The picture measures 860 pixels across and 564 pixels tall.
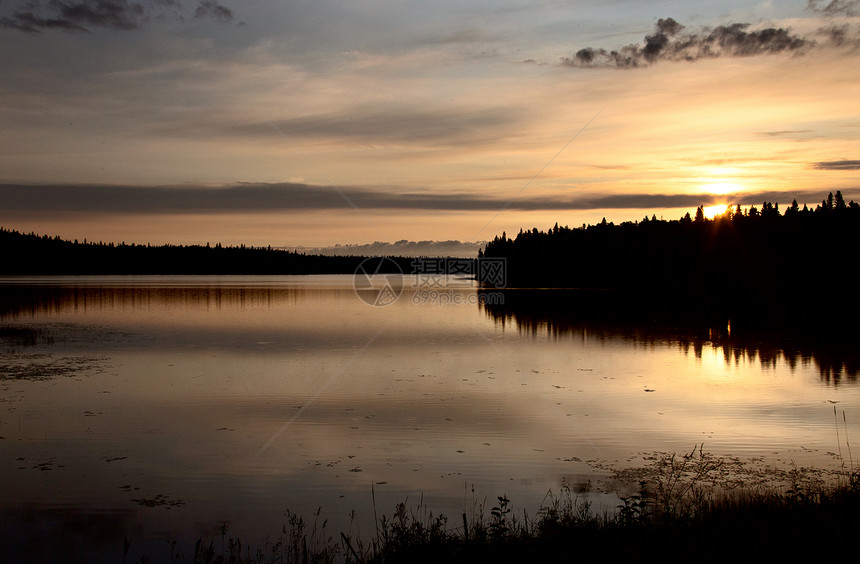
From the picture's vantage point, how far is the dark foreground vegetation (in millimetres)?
88250

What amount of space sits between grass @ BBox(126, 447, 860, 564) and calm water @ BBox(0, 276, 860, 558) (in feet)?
1.89

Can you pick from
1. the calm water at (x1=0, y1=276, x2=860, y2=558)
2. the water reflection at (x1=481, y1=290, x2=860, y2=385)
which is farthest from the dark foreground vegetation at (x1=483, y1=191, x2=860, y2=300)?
the calm water at (x1=0, y1=276, x2=860, y2=558)

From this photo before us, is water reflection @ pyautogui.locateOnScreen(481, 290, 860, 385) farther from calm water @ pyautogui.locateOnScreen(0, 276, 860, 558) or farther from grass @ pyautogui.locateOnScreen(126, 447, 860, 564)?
grass @ pyautogui.locateOnScreen(126, 447, 860, 564)

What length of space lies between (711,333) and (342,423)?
2702cm

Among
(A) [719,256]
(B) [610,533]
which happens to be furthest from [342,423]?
(A) [719,256]

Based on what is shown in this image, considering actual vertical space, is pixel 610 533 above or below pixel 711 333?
above

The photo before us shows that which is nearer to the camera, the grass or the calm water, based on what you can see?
the grass

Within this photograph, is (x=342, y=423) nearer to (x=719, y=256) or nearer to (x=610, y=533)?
(x=610, y=533)

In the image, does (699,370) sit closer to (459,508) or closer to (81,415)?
(459,508)

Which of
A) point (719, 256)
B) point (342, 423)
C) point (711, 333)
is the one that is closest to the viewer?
point (342, 423)

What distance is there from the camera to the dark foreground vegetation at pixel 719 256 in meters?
88.2

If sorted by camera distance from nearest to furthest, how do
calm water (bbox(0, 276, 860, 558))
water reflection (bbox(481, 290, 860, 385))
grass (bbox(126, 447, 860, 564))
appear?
grass (bbox(126, 447, 860, 564)) → calm water (bbox(0, 276, 860, 558)) → water reflection (bbox(481, 290, 860, 385))

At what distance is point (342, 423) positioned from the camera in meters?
14.7

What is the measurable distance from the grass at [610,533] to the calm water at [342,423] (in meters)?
0.58
